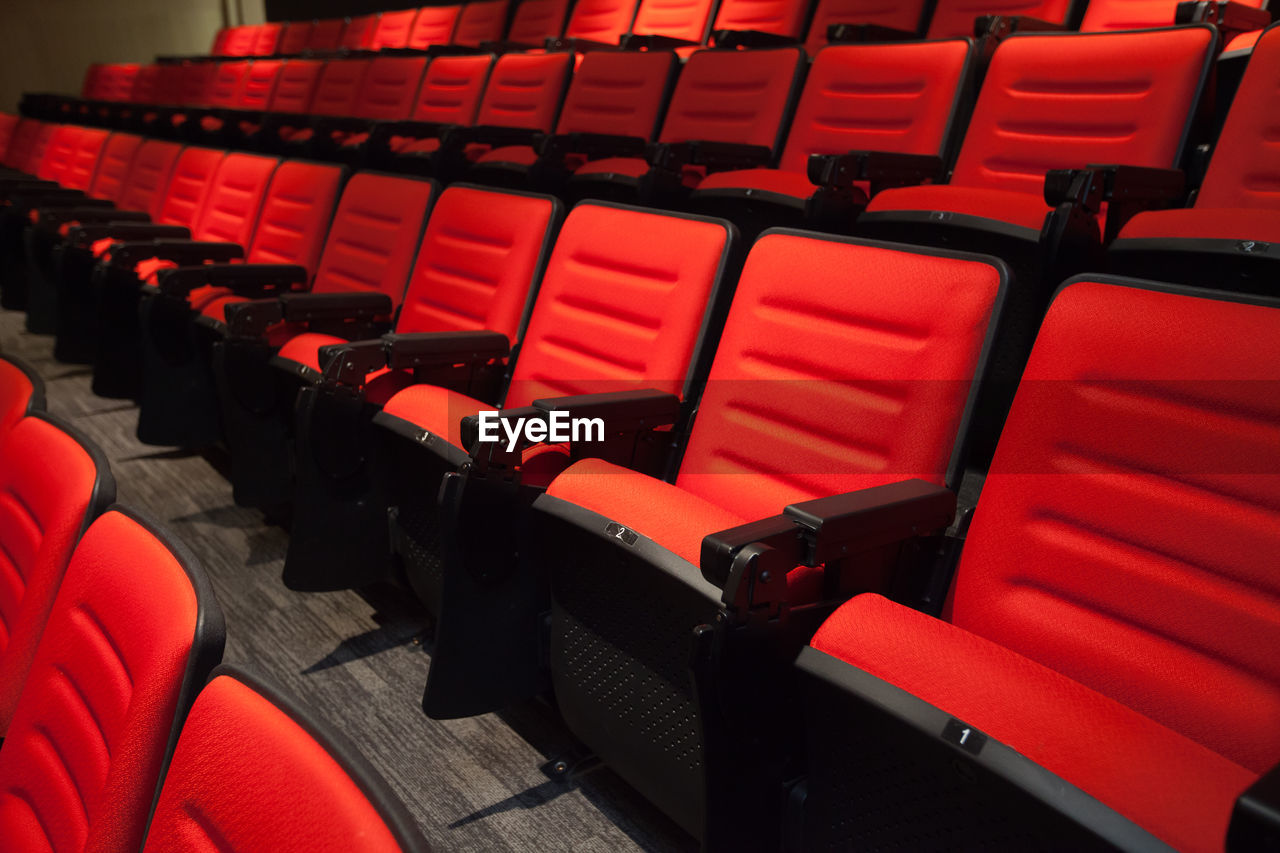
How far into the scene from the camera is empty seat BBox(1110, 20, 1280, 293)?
1.53 feet

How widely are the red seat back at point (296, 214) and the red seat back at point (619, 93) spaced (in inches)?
12.9

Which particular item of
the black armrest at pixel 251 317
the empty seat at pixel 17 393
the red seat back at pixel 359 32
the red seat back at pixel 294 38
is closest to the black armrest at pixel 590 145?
the black armrest at pixel 251 317

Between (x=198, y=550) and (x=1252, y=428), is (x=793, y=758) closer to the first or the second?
(x=1252, y=428)

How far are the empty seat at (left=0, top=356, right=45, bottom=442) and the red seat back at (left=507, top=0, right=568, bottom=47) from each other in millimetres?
1522

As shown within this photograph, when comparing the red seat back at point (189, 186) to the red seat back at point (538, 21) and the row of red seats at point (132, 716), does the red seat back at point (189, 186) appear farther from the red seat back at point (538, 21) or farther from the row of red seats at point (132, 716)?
the row of red seats at point (132, 716)

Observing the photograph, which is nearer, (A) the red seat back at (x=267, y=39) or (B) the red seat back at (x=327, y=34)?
(B) the red seat back at (x=327, y=34)

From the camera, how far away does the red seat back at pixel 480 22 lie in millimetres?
1950

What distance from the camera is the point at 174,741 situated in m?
0.24

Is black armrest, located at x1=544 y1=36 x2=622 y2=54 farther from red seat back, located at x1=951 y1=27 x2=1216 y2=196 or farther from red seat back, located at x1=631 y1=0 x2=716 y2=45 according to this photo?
red seat back, located at x1=951 y1=27 x2=1216 y2=196

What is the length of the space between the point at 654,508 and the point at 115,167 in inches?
68.5

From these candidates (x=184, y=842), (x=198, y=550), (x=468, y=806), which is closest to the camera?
(x=184, y=842)

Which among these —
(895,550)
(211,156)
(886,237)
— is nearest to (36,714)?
(895,550)

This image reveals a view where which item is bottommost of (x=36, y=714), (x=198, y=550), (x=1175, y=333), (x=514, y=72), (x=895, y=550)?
(x=198, y=550)

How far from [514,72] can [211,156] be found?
0.50 metres
